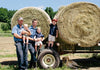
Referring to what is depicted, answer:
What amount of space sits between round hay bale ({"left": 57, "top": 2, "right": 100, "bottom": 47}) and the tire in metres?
0.69

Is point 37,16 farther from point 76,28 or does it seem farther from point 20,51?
point 20,51

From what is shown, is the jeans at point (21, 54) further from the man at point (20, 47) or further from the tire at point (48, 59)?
the tire at point (48, 59)

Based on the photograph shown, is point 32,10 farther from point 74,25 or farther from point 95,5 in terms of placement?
point 95,5

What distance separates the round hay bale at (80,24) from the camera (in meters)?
6.76

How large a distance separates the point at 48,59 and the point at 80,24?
173 cm

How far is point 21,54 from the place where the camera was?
A: 6098 mm

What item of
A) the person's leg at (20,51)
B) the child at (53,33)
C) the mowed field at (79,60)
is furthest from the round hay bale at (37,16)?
the mowed field at (79,60)

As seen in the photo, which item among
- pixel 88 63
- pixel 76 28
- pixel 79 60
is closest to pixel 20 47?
pixel 76 28

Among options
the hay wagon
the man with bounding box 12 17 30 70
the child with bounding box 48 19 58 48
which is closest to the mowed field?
the hay wagon

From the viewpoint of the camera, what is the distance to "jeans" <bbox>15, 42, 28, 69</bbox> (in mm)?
6102

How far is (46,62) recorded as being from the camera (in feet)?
23.2

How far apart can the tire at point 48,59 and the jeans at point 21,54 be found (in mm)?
801

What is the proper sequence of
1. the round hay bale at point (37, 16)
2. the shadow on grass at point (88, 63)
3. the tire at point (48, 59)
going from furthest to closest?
the shadow on grass at point (88, 63) → the round hay bale at point (37, 16) → the tire at point (48, 59)

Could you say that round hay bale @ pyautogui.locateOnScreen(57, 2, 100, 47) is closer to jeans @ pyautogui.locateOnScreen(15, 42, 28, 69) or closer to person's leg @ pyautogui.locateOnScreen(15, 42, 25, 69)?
jeans @ pyautogui.locateOnScreen(15, 42, 28, 69)
